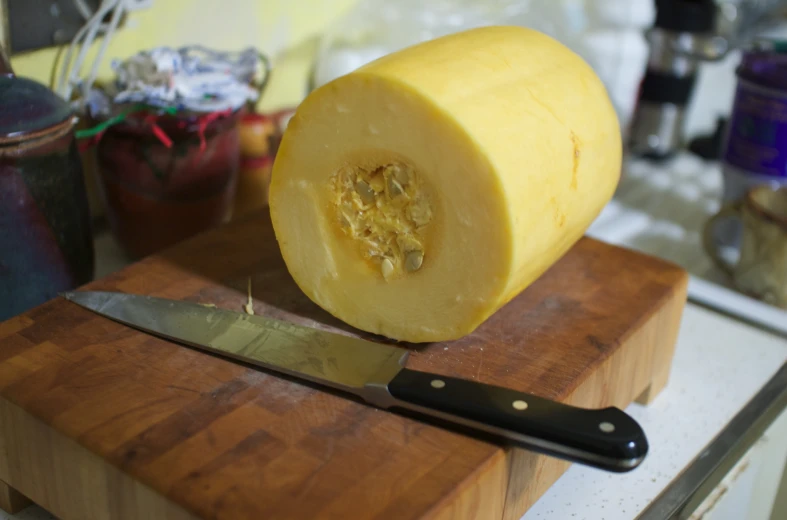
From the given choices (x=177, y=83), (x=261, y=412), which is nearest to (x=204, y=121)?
(x=177, y=83)

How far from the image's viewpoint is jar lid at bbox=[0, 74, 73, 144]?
0.82 meters

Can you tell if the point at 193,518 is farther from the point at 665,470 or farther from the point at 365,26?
the point at 365,26

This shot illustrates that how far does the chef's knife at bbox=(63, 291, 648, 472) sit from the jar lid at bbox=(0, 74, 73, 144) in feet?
0.57

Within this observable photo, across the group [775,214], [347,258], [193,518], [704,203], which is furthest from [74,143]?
[704,203]

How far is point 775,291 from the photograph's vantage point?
1192 millimetres

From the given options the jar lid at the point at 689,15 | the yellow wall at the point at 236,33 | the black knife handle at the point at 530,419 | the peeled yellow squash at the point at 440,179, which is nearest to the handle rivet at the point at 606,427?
the black knife handle at the point at 530,419

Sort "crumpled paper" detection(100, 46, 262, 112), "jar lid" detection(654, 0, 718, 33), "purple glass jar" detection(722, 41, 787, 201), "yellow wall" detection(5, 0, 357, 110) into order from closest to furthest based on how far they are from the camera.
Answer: "crumpled paper" detection(100, 46, 262, 112) → "yellow wall" detection(5, 0, 357, 110) → "purple glass jar" detection(722, 41, 787, 201) → "jar lid" detection(654, 0, 718, 33)

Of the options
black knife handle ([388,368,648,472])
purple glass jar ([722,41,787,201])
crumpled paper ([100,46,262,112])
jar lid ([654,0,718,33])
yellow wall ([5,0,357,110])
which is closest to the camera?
black knife handle ([388,368,648,472])

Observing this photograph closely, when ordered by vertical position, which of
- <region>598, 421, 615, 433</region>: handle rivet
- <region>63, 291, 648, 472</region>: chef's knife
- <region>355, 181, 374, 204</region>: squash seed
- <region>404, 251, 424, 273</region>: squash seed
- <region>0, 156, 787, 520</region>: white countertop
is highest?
<region>355, 181, 374, 204</region>: squash seed

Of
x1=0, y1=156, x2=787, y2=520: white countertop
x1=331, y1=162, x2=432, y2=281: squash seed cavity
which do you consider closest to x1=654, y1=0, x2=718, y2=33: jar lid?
x1=0, y1=156, x2=787, y2=520: white countertop

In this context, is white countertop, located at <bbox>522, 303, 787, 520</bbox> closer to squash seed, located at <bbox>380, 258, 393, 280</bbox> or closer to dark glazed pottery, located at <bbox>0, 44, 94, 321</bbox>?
squash seed, located at <bbox>380, 258, 393, 280</bbox>

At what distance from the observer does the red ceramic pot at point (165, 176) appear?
3.38ft

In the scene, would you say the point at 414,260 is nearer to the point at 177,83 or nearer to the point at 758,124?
the point at 177,83

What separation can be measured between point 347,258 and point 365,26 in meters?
0.75
